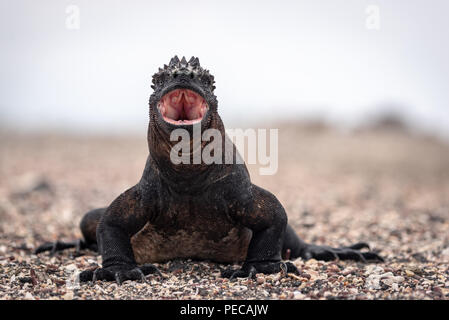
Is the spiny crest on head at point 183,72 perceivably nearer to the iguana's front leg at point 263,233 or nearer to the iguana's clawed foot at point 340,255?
the iguana's front leg at point 263,233

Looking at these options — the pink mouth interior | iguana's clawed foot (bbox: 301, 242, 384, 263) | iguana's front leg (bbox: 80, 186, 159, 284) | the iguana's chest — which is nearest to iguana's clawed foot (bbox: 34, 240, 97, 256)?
the iguana's chest

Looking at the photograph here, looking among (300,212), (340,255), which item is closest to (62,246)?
(340,255)

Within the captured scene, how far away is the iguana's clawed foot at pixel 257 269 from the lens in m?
5.34

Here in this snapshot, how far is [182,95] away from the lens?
15.8 ft

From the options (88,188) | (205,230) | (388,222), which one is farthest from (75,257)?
(88,188)

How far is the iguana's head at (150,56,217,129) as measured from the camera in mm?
4695

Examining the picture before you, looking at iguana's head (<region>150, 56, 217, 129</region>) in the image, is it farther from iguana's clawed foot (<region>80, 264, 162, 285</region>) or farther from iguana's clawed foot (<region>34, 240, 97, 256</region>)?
iguana's clawed foot (<region>34, 240, 97, 256</region>)

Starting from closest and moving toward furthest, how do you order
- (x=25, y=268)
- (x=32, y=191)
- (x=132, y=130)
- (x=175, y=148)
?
(x=175, y=148) → (x=25, y=268) → (x=32, y=191) → (x=132, y=130)

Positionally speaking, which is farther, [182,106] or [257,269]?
[257,269]

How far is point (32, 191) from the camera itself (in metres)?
11.9

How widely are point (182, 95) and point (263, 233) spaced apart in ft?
5.55

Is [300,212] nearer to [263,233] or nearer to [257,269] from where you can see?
[263,233]
